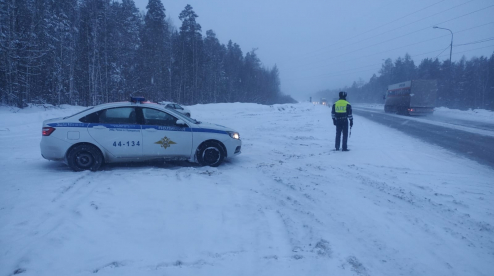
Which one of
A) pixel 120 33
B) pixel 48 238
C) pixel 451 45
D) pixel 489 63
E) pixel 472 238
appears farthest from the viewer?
pixel 489 63

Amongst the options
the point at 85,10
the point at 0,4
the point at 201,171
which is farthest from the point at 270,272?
the point at 85,10

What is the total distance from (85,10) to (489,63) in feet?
238

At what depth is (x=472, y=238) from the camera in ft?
12.9

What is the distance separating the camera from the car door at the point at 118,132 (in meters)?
6.80

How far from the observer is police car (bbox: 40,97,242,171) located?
6664 mm

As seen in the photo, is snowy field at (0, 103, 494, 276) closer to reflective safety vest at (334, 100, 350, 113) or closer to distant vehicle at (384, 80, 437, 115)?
reflective safety vest at (334, 100, 350, 113)

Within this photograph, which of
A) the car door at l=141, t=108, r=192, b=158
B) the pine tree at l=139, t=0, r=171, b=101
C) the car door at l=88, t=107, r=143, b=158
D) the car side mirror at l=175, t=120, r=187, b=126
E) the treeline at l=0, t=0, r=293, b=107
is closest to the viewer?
the car door at l=88, t=107, r=143, b=158

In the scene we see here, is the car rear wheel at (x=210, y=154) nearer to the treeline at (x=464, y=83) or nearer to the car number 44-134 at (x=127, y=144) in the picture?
the car number 44-134 at (x=127, y=144)

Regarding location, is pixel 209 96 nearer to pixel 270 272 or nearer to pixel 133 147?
pixel 133 147

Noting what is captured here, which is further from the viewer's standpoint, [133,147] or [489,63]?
[489,63]

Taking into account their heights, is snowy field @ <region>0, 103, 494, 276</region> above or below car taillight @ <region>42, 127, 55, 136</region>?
below

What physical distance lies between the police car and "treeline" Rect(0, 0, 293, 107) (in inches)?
864

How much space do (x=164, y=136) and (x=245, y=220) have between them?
360 centimetres

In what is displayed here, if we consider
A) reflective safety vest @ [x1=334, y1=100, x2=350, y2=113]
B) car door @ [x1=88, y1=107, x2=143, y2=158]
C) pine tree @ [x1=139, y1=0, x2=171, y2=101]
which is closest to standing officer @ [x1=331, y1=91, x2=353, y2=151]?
reflective safety vest @ [x1=334, y1=100, x2=350, y2=113]
